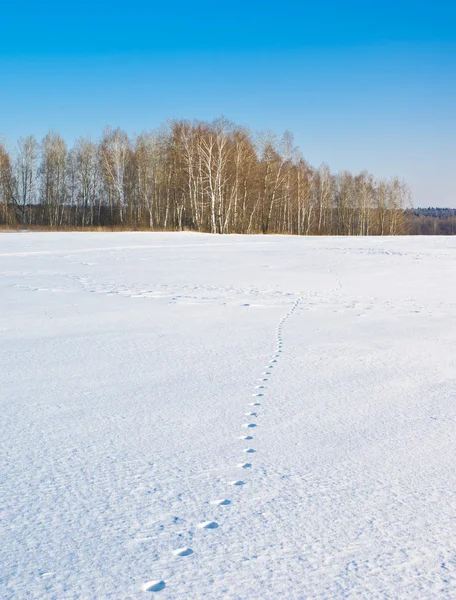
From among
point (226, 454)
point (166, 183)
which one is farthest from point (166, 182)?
point (226, 454)

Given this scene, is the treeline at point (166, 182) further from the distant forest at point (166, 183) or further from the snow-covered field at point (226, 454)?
the snow-covered field at point (226, 454)

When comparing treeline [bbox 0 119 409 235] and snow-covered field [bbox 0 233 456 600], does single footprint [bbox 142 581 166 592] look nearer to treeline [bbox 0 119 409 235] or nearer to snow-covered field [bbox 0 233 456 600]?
snow-covered field [bbox 0 233 456 600]

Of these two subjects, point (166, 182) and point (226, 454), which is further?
point (166, 182)

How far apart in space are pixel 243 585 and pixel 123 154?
122ft

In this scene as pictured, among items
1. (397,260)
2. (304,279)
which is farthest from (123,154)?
(304,279)

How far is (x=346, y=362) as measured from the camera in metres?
4.36

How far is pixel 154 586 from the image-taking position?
5.23 ft

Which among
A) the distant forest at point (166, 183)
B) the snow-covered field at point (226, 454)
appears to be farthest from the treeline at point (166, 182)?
the snow-covered field at point (226, 454)

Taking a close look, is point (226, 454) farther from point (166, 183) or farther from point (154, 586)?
point (166, 183)

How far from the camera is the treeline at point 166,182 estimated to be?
32.7 meters

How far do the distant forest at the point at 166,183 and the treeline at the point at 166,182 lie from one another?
0.21 feet

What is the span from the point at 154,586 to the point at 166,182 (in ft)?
117

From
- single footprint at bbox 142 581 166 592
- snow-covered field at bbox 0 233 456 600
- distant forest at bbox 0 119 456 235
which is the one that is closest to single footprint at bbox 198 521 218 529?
snow-covered field at bbox 0 233 456 600

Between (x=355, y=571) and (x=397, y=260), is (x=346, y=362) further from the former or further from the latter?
(x=397, y=260)
